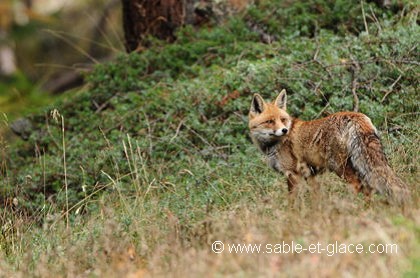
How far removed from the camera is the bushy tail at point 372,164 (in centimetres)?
685

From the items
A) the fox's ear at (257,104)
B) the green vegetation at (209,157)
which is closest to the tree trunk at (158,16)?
the green vegetation at (209,157)

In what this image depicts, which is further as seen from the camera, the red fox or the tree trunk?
the tree trunk

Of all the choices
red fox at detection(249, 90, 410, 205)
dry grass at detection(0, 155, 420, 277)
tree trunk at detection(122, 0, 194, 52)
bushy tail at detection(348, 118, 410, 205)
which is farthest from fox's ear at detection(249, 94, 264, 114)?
tree trunk at detection(122, 0, 194, 52)

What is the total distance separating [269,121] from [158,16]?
5.99 meters

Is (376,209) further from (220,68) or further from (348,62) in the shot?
(220,68)

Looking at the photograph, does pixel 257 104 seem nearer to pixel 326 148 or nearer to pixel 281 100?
pixel 281 100

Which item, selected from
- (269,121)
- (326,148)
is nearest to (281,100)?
(269,121)

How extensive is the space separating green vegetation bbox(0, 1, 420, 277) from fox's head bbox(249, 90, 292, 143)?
0.53m

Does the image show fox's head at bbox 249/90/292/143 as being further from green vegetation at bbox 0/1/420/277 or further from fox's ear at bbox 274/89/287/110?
green vegetation at bbox 0/1/420/277

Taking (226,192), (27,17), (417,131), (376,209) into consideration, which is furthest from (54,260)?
(27,17)

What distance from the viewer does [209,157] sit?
34.8ft

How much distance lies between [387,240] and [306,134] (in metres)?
3.20

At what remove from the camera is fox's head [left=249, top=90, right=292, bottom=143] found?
8.63 meters

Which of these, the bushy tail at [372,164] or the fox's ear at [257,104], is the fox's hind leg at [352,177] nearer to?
the bushy tail at [372,164]
